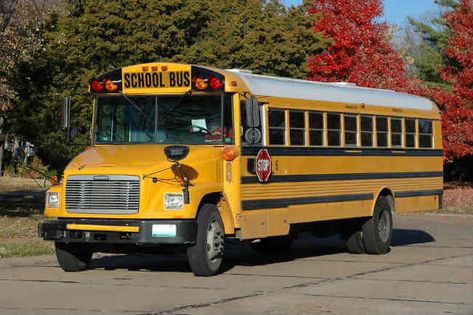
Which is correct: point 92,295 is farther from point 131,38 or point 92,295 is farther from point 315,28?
point 315,28

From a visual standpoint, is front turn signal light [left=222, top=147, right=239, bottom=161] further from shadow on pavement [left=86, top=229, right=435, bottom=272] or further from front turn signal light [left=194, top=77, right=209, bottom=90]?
shadow on pavement [left=86, top=229, right=435, bottom=272]

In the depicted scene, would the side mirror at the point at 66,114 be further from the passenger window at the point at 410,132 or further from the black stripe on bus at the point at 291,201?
the passenger window at the point at 410,132

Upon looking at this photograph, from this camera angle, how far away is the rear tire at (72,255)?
13.1 metres

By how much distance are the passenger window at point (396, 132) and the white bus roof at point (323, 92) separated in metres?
0.28

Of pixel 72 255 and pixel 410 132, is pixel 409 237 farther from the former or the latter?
pixel 72 255

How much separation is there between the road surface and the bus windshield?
1.82 meters

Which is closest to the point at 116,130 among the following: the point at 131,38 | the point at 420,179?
the point at 420,179

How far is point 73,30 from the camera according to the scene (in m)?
26.3

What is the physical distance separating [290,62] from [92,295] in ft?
64.5

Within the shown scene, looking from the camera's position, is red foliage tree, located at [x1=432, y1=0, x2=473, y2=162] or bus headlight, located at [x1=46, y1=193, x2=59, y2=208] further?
red foliage tree, located at [x1=432, y1=0, x2=473, y2=162]

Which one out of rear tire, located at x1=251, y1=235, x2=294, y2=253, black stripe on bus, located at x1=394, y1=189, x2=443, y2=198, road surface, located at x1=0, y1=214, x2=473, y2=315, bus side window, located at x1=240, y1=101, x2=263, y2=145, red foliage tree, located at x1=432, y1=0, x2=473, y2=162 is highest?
red foliage tree, located at x1=432, y1=0, x2=473, y2=162

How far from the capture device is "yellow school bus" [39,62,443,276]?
12086mm

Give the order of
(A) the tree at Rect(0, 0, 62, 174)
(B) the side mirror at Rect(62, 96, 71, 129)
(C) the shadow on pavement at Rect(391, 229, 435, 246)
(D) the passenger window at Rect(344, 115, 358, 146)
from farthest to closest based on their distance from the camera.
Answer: (A) the tree at Rect(0, 0, 62, 174)
(C) the shadow on pavement at Rect(391, 229, 435, 246)
(D) the passenger window at Rect(344, 115, 358, 146)
(B) the side mirror at Rect(62, 96, 71, 129)

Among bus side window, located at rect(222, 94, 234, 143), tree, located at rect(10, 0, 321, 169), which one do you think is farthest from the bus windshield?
tree, located at rect(10, 0, 321, 169)
